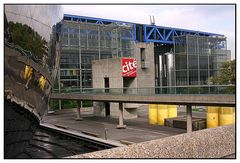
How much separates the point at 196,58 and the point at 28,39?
60952 millimetres

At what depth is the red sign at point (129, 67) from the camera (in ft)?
127

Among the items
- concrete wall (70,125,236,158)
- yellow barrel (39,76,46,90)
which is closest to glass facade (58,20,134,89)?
concrete wall (70,125,236,158)

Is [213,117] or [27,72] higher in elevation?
[27,72]

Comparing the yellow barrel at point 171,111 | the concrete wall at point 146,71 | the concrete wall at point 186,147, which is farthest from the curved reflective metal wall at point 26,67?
the concrete wall at point 146,71

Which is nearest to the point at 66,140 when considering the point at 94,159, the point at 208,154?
the point at 208,154

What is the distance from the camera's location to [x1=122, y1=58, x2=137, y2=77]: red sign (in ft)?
127

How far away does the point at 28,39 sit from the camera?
14.4ft

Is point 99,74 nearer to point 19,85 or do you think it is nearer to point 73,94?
point 73,94

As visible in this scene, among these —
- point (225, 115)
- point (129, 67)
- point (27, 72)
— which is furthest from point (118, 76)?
point (27, 72)

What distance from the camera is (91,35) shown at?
51031 mm

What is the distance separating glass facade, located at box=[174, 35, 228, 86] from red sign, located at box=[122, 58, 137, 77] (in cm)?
2317

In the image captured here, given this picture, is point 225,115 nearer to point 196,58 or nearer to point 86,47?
point 86,47

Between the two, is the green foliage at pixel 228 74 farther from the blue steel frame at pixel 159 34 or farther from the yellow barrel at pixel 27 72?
the yellow barrel at pixel 27 72

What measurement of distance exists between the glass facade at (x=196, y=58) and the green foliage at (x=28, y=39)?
5738 cm
